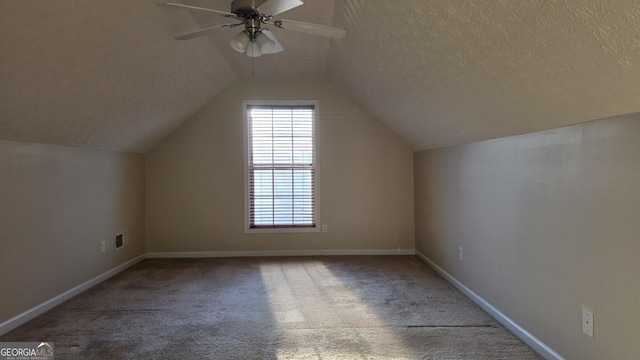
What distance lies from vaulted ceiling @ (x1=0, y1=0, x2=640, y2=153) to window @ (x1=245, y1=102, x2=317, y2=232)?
884 mm

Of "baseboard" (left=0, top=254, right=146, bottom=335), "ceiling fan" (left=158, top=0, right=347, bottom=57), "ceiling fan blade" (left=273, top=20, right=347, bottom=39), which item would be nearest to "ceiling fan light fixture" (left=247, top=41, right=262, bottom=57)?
"ceiling fan" (left=158, top=0, right=347, bottom=57)

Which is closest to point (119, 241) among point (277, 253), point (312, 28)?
point (277, 253)

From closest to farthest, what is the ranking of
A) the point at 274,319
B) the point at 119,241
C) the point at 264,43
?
the point at 264,43
the point at 274,319
the point at 119,241

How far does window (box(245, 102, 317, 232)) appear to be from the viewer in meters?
4.75

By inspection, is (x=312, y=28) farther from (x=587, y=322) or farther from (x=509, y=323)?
(x=509, y=323)

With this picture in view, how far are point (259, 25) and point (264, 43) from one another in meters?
0.13

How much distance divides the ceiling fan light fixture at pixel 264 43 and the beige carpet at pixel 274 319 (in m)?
2.05

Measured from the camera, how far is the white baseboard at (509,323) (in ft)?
6.97

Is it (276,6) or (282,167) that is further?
(282,167)

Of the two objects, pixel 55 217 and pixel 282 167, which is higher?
pixel 282 167

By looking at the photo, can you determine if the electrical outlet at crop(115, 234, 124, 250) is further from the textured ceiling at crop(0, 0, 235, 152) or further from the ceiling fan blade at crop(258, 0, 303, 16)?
the ceiling fan blade at crop(258, 0, 303, 16)

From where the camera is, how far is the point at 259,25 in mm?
2242

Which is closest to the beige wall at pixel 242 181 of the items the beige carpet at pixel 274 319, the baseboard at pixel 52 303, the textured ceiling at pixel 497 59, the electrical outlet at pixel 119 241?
the electrical outlet at pixel 119 241

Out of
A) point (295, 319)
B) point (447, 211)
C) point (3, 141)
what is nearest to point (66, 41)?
point (3, 141)
